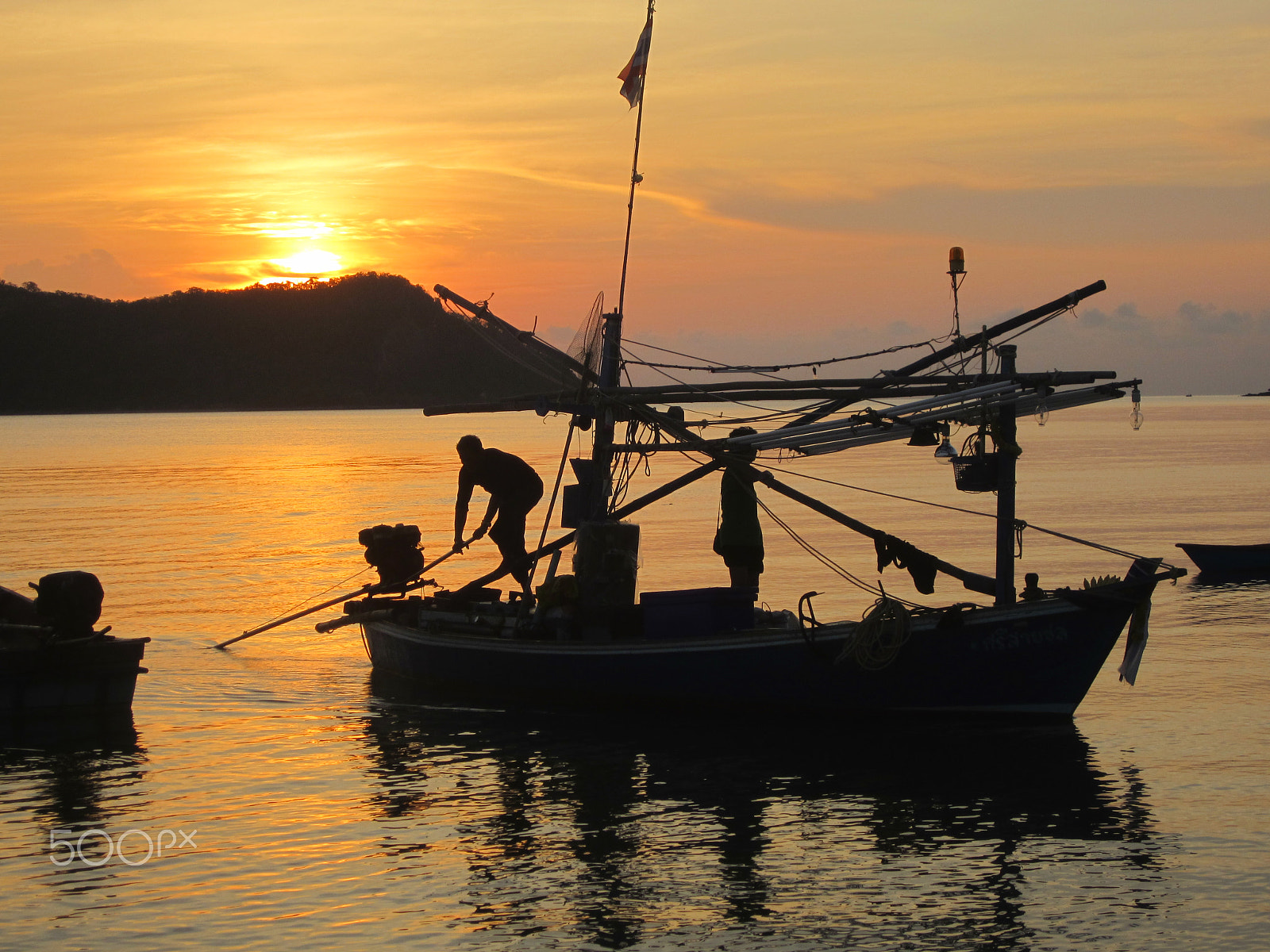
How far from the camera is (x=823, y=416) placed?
1528cm

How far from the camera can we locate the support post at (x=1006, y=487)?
14.2 meters

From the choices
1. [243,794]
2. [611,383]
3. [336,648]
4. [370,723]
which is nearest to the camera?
[243,794]

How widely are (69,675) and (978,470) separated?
33.7 ft

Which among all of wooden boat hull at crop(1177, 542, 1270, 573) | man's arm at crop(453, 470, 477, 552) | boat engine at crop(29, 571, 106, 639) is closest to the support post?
man's arm at crop(453, 470, 477, 552)

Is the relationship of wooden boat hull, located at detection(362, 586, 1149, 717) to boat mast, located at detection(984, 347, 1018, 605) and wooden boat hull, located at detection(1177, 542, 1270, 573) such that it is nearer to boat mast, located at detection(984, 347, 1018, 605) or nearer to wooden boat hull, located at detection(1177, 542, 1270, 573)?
boat mast, located at detection(984, 347, 1018, 605)

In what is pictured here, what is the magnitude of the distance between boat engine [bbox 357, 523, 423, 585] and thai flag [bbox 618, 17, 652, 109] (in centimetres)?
644

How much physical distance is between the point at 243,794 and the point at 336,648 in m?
8.66

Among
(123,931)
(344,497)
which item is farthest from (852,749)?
(344,497)

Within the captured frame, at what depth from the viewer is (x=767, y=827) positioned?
1156cm

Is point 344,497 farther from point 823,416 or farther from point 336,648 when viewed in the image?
point 823,416

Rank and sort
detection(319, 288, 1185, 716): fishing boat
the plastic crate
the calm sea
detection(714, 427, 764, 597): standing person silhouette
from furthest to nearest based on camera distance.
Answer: detection(714, 427, 764, 597): standing person silhouette, the plastic crate, detection(319, 288, 1185, 716): fishing boat, the calm sea

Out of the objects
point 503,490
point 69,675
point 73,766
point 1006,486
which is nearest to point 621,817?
point 1006,486

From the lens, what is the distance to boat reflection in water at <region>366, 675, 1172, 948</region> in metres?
9.62

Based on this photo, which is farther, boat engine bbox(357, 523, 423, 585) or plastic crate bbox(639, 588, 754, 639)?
boat engine bbox(357, 523, 423, 585)
